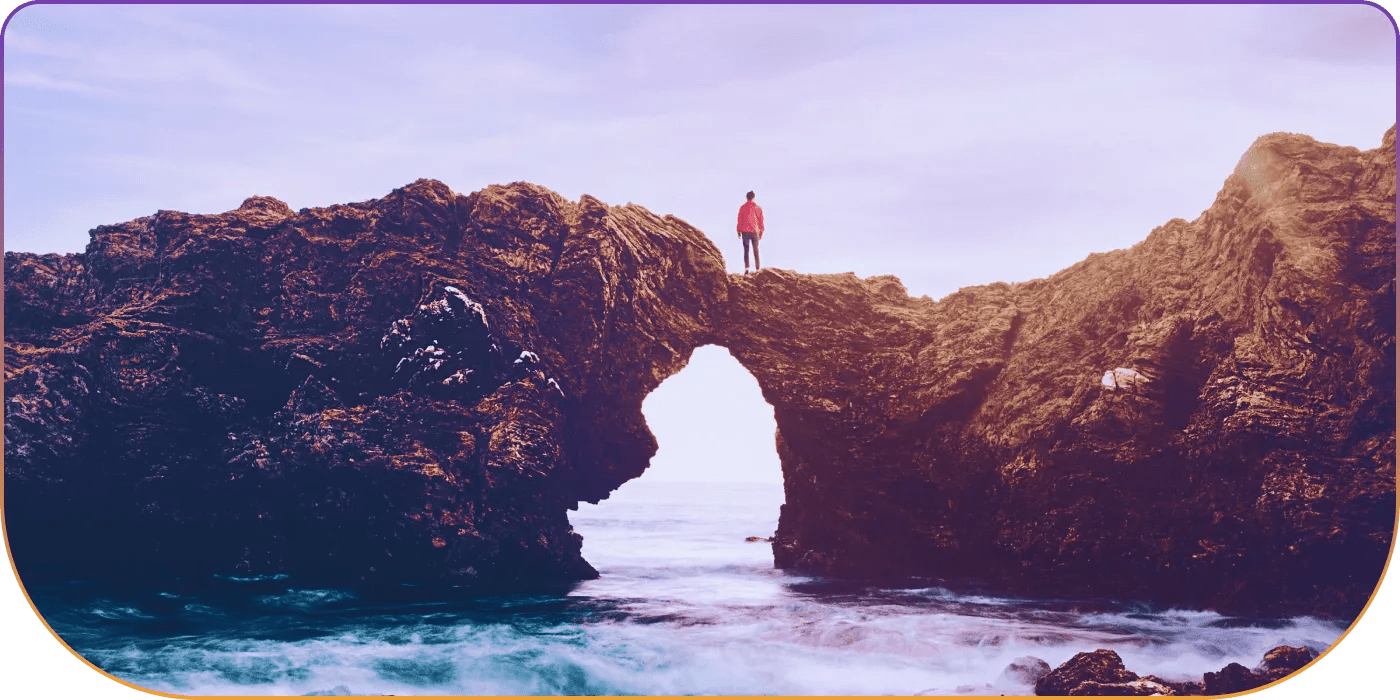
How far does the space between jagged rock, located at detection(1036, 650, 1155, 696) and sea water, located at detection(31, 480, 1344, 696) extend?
31cm

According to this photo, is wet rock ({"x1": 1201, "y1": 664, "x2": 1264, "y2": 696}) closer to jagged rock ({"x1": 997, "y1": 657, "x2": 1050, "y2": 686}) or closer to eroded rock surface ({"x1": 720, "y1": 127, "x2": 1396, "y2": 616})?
eroded rock surface ({"x1": 720, "y1": 127, "x2": 1396, "y2": 616})

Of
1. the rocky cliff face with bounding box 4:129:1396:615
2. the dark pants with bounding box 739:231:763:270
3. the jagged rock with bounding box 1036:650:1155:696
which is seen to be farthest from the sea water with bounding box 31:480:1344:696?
the dark pants with bounding box 739:231:763:270

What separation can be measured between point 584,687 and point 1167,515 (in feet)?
29.7

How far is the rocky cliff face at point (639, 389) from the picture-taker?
15.6 meters

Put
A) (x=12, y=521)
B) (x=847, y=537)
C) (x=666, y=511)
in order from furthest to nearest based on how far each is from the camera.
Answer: (x=666, y=511) < (x=847, y=537) < (x=12, y=521)

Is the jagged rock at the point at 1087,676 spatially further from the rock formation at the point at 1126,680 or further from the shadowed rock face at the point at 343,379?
the shadowed rock face at the point at 343,379

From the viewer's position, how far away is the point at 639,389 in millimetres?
19453

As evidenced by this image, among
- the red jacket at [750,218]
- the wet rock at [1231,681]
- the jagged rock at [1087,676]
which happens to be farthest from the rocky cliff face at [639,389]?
the jagged rock at [1087,676]

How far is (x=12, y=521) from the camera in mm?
16875

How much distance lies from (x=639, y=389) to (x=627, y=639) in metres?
5.49

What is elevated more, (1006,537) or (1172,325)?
(1172,325)

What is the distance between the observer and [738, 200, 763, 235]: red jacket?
19.0 m

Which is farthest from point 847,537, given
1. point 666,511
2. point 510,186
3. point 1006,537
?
point 666,511

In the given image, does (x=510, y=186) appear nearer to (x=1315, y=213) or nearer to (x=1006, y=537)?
(x=1006, y=537)
